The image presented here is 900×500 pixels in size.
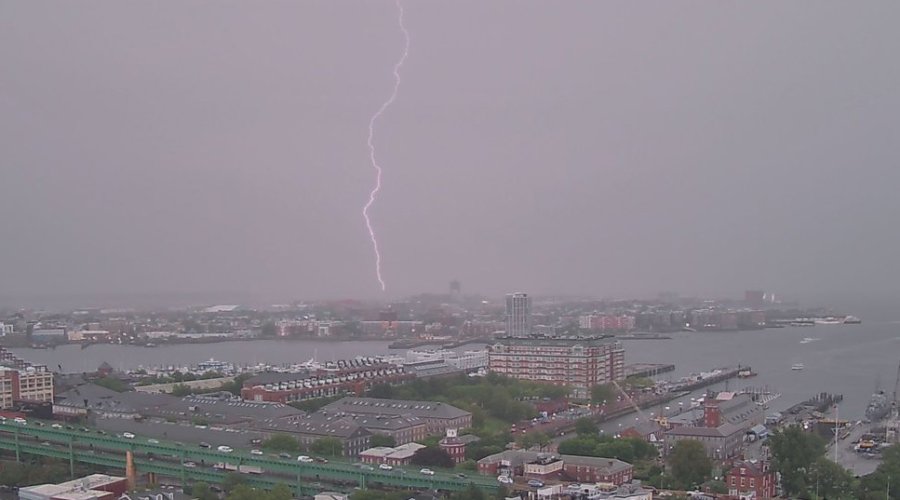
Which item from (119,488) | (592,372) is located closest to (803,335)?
(592,372)

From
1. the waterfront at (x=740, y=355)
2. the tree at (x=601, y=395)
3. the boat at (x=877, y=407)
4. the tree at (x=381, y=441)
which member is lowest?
the waterfront at (x=740, y=355)

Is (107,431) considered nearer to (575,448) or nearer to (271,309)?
(575,448)

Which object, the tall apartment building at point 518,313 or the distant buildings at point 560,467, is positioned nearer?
the distant buildings at point 560,467

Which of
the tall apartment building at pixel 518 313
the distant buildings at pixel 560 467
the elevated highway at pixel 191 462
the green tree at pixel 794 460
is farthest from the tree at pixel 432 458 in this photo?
the tall apartment building at pixel 518 313

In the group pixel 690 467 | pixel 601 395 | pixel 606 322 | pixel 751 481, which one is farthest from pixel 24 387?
pixel 606 322

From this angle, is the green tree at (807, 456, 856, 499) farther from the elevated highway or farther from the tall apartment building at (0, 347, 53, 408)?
the tall apartment building at (0, 347, 53, 408)

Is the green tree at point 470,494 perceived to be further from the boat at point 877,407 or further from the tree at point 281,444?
the boat at point 877,407

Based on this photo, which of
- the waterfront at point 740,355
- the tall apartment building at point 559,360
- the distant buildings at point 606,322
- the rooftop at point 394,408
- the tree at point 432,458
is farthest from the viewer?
the distant buildings at point 606,322
